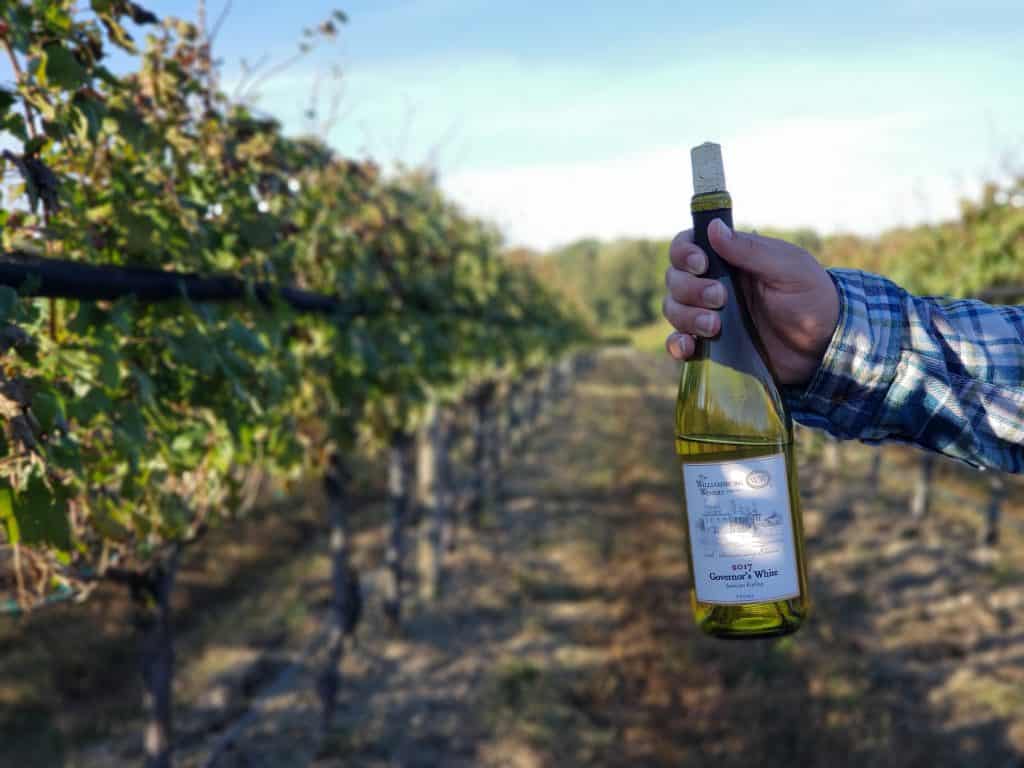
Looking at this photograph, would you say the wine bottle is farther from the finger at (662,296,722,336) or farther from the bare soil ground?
the bare soil ground

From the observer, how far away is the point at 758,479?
59.7 inches

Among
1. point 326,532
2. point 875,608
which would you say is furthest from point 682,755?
point 326,532

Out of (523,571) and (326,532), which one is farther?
(326,532)

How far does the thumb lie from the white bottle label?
33cm

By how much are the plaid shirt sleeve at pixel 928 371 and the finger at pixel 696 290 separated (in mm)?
356

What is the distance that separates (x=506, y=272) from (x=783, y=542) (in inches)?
471

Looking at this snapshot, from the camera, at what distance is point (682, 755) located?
20.3 feet

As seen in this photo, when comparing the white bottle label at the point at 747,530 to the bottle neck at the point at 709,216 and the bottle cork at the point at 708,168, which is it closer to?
the bottle neck at the point at 709,216

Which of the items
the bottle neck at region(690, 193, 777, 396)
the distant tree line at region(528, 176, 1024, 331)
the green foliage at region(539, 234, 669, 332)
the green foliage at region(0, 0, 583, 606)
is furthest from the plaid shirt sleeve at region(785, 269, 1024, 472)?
the green foliage at region(539, 234, 669, 332)

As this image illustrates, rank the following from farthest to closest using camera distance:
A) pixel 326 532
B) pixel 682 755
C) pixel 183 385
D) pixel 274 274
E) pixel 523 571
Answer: pixel 326 532
pixel 523 571
pixel 682 755
pixel 274 274
pixel 183 385

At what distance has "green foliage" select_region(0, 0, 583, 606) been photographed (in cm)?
220

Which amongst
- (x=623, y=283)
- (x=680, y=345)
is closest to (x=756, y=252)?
(x=680, y=345)

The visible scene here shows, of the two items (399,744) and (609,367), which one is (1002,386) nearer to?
(399,744)

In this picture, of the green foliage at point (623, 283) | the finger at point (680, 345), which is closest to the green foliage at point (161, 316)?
the finger at point (680, 345)
